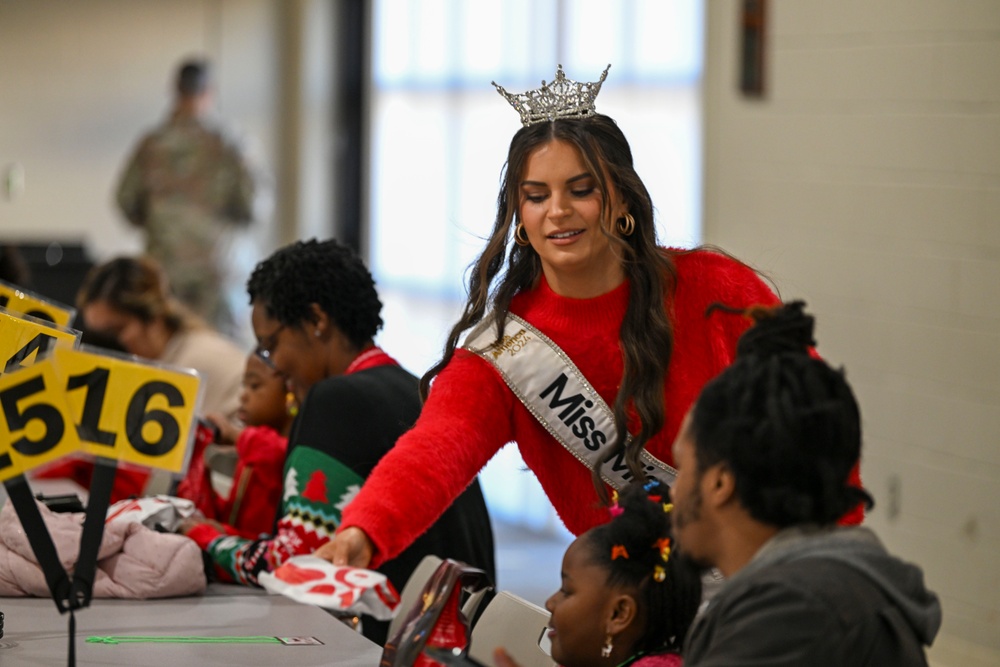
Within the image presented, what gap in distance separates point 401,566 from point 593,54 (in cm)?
322

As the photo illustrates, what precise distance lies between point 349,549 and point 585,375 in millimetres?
487

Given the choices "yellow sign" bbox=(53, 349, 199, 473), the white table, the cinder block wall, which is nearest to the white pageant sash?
the white table

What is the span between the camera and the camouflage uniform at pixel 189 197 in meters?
6.75

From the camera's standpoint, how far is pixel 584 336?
2.04 m

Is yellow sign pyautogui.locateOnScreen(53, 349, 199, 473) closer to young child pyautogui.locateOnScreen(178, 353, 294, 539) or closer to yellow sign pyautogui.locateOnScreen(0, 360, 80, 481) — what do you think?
yellow sign pyautogui.locateOnScreen(0, 360, 80, 481)

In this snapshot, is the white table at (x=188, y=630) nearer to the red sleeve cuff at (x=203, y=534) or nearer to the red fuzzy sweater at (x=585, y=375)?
the red sleeve cuff at (x=203, y=534)

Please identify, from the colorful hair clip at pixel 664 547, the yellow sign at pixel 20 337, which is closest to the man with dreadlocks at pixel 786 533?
the colorful hair clip at pixel 664 547

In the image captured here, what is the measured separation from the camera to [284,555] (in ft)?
7.13

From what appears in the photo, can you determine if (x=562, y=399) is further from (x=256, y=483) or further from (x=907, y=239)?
(x=907, y=239)

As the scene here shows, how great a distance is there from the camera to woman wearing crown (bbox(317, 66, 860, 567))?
1966 mm

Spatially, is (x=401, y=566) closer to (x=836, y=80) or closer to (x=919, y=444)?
(x=919, y=444)

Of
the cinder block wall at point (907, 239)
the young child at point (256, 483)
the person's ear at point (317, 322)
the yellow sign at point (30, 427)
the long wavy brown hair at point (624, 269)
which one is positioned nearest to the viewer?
the yellow sign at point (30, 427)

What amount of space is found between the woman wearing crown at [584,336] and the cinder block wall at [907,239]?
161cm

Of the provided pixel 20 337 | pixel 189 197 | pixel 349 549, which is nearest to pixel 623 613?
pixel 349 549
